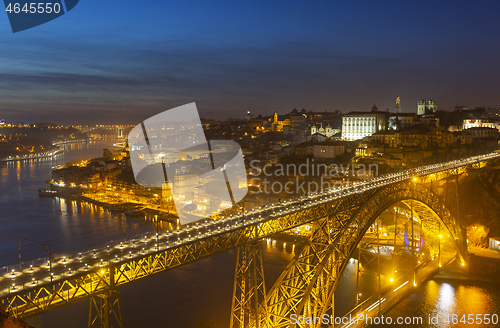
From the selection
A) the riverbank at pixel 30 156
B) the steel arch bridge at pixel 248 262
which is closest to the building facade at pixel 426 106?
the steel arch bridge at pixel 248 262

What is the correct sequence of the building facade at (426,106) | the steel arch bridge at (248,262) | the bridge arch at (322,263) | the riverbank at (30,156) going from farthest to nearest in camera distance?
the riverbank at (30,156), the building facade at (426,106), the bridge arch at (322,263), the steel arch bridge at (248,262)

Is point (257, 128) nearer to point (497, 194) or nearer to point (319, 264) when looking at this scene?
point (497, 194)

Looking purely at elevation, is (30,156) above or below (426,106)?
below

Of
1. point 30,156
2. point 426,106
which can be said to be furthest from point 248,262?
point 30,156

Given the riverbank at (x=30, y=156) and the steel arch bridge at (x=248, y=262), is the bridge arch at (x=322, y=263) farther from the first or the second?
the riverbank at (x=30, y=156)

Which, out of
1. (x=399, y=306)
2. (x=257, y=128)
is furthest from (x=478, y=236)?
(x=257, y=128)

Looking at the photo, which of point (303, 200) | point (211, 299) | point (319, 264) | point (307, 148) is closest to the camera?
point (319, 264)

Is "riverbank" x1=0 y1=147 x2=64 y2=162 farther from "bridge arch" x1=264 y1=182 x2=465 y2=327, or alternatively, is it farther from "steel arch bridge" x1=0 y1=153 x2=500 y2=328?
"bridge arch" x1=264 y1=182 x2=465 y2=327

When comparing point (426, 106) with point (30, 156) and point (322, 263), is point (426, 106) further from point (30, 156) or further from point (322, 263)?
point (30, 156)
